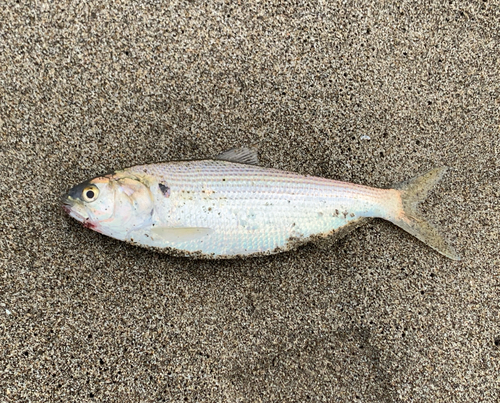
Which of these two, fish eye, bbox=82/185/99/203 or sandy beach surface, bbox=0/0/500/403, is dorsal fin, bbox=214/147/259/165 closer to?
sandy beach surface, bbox=0/0/500/403

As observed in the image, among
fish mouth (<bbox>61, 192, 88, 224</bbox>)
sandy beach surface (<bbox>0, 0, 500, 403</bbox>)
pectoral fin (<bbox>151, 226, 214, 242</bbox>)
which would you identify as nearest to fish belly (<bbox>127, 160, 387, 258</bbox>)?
pectoral fin (<bbox>151, 226, 214, 242</bbox>)

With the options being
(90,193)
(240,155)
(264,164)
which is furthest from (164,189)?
(264,164)

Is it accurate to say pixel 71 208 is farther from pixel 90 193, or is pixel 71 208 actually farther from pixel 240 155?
pixel 240 155


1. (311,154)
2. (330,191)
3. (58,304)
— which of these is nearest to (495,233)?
(330,191)

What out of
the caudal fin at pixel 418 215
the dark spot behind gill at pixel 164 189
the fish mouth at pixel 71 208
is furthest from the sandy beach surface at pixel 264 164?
the dark spot behind gill at pixel 164 189

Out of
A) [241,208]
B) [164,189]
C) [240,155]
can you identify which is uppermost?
[240,155]

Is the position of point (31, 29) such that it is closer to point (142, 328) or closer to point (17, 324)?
point (17, 324)
